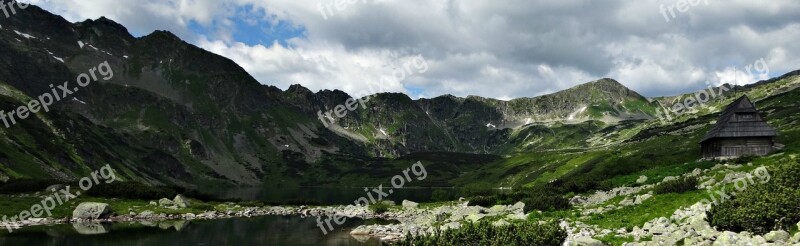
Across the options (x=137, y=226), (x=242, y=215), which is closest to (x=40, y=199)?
(x=137, y=226)

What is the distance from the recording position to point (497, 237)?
28.5 meters

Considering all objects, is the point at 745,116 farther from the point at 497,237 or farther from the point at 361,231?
the point at 497,237

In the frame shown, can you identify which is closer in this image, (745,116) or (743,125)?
(743,125)

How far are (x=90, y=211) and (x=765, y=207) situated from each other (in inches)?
3442

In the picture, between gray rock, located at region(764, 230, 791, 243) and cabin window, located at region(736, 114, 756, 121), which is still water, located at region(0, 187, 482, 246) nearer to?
gray rock, located at region(764, 230, 791, 243)

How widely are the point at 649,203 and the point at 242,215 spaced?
76240 mm

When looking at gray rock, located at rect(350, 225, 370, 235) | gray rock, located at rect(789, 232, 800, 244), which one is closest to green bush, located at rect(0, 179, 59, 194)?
gray rock, located at rect(350, 225, 370, 235)

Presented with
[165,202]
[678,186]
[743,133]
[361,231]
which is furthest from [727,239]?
[165,202]

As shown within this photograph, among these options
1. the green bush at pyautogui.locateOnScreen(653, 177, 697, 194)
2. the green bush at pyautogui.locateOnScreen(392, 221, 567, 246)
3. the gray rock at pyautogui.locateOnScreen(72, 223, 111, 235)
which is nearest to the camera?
the green bush at pyautogui.locateOnScreen(392, 221, 567, 246)

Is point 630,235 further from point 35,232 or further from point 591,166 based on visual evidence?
point 591,166

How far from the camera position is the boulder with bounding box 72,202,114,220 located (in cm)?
8059

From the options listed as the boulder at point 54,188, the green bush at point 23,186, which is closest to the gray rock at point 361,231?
the boulder at point 54,188

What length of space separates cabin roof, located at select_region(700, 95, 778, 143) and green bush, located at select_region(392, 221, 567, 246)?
64.1m

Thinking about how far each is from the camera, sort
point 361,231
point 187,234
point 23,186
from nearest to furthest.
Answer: point 187,234
point 361,231
point 23,186
